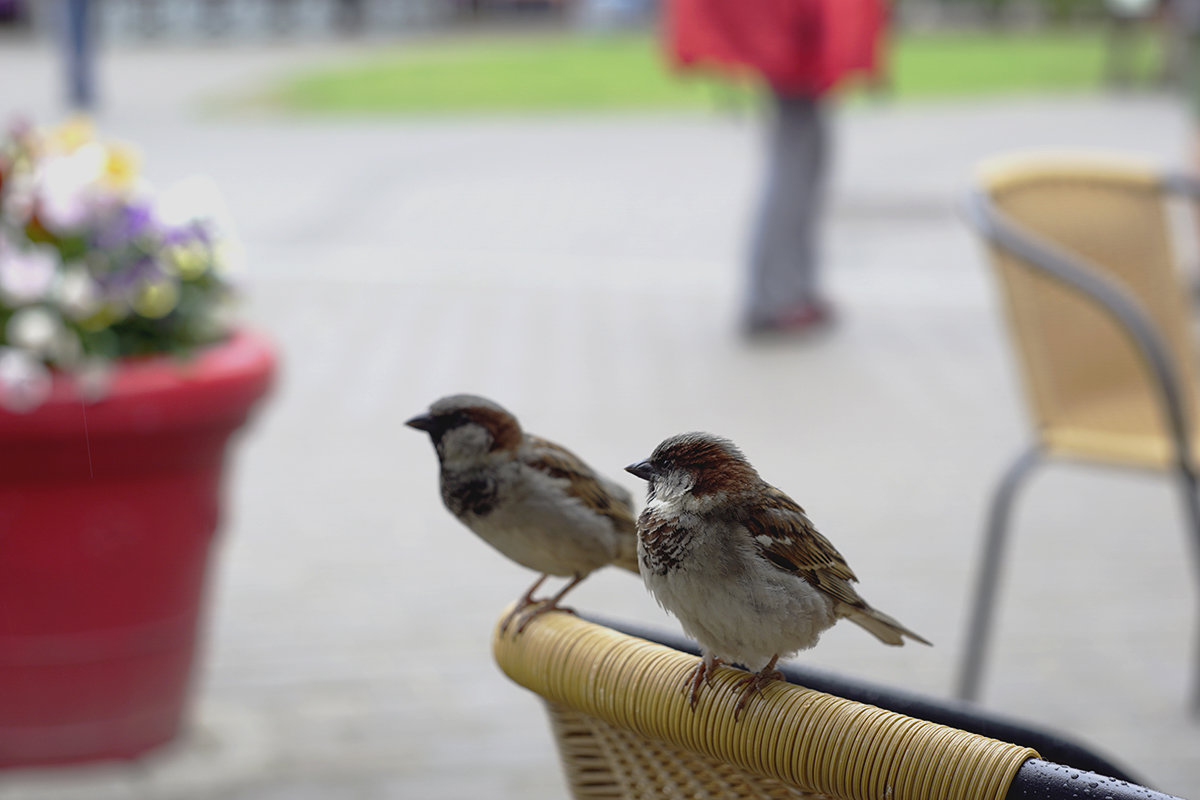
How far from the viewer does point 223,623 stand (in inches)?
169

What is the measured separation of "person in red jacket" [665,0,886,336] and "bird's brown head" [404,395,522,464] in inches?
240

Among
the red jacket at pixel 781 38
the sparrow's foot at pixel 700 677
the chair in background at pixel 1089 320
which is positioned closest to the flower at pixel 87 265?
the chair in background at pixel 1089 320

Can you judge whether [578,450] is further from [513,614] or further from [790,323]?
[790,323]

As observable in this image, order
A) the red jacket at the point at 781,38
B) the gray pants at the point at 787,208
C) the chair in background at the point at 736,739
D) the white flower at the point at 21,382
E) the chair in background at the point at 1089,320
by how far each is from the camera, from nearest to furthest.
Result: the chair in background at the point at 736,739 → the white flower at the point at 21,382 → the chair in background at the point at 1089,320 → the red jacket at the point at 781,38 → the gray pants at the point at 787,208

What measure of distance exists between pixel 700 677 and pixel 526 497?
0.20 metres

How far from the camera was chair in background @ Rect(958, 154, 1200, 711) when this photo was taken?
10.6 ft

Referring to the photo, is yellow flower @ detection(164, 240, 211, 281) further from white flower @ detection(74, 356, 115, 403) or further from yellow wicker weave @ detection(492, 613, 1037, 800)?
yellow wicker weave @ detection(492, 613, 1037, 800)

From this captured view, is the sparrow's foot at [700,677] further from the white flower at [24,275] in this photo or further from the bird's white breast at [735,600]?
the white flower at [24,275]

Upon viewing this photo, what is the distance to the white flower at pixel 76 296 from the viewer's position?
3.12 meters

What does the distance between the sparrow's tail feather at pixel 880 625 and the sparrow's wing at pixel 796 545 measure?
43mm

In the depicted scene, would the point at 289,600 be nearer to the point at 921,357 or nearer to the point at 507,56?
the point at 921,357

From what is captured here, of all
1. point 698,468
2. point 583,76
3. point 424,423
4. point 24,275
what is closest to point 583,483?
point 424,423

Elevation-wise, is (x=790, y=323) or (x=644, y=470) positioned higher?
(x=644, y=470)

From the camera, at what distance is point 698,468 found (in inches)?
40.6
